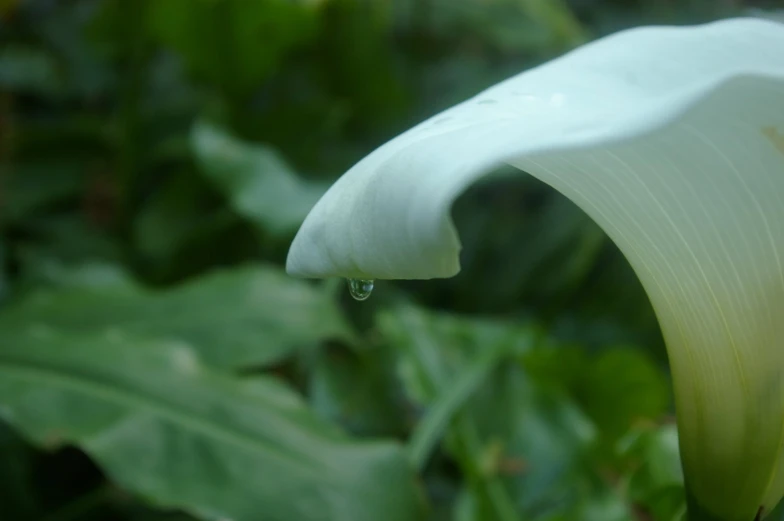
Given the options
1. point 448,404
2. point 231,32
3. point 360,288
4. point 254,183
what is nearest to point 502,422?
point 448,404

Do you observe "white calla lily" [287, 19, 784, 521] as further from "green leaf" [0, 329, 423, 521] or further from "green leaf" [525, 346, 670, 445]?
"green leaf" [525, 346, 670, 445]

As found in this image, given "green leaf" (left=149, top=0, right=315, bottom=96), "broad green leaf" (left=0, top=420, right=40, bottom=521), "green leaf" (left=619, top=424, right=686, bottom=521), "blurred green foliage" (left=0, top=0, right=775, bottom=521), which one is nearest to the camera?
"green leaf" (left=619, top=424, right=686, bottom=521)

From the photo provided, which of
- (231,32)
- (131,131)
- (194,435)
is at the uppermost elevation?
(231,32)

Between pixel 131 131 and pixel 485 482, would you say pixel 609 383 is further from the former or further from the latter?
pixel 131 131

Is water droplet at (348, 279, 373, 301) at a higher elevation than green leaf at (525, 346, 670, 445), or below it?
higher

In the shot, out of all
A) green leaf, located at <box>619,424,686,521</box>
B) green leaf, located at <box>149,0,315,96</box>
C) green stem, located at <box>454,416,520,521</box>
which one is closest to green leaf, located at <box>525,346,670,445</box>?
green stem, located at <box>454,416,520,521</box>

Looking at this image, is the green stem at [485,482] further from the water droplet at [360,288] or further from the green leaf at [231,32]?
the green leaf at [231,32]

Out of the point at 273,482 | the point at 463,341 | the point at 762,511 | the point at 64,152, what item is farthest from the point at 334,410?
the point at 64,152

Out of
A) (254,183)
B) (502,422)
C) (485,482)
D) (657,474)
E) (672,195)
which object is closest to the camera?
(672,195)

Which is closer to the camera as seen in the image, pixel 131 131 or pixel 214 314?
pixel 214 314
